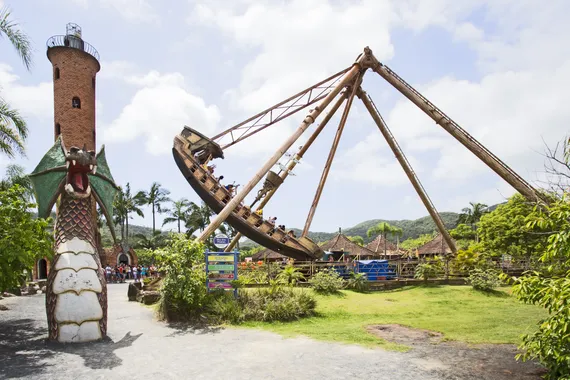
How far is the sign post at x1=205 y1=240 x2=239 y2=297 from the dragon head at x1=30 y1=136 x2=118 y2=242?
3547mm

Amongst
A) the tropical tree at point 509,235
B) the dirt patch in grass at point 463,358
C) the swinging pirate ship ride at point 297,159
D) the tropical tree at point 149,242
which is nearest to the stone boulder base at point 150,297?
the swinging pirate ship ride at point 297,159

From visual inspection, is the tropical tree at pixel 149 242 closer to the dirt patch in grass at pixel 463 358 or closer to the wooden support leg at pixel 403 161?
the wooden support leg at pixel 403 161

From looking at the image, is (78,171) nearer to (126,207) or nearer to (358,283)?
(358,283)

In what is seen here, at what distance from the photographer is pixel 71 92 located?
27.5m

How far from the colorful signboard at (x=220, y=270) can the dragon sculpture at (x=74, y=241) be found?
3.50 meters

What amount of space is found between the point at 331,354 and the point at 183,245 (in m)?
6.31

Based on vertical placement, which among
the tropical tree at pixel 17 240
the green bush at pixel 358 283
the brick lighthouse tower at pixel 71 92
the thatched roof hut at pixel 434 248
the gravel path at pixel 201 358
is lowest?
the gravel path at pixel 201 358

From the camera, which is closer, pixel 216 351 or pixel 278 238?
pixel 216 351

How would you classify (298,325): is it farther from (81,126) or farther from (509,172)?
(81,126)

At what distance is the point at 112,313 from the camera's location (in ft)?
44.2

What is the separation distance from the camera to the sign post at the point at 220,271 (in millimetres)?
12773

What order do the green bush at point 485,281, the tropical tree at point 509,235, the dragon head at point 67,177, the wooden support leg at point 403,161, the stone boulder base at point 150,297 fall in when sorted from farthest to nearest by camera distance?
the tropical tree at point 509,235
the wooden support leg at point 403,161
the green bush at point 485,281
the stone boulder base at point 150,297
the dragon head at point 67,177

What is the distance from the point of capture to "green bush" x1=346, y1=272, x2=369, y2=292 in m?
16.3

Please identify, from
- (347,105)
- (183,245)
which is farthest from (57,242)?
(347,105)
